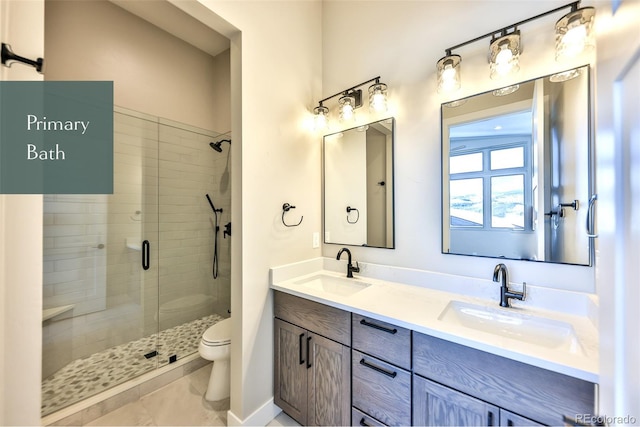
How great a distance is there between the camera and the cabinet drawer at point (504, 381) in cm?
77

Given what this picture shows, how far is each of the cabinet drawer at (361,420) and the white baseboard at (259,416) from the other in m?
0.64

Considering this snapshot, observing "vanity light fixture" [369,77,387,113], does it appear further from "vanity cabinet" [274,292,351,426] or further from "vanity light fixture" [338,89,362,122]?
"vanity cabinet" [274,292,351,426]

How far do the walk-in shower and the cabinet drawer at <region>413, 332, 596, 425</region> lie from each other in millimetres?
2166

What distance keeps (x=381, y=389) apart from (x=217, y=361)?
1278 millimetres

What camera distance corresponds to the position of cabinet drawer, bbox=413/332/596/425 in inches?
30.2

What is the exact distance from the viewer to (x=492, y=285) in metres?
1.29

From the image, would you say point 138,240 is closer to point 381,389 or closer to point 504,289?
point 381,389

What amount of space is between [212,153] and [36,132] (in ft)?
5.88

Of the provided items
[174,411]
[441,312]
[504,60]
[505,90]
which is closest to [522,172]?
[505,90]

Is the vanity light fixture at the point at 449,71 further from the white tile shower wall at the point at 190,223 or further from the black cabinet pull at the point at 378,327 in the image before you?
the white tile shower wall at the point at 190,223

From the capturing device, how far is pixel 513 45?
120 centimetres

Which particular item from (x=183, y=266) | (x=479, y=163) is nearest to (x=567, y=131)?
(x=479, y=163)

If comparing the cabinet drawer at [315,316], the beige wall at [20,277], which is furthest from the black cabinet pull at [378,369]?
the beige wall at [20,277]

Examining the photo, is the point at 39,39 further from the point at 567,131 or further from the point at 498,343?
the point at 567,131
